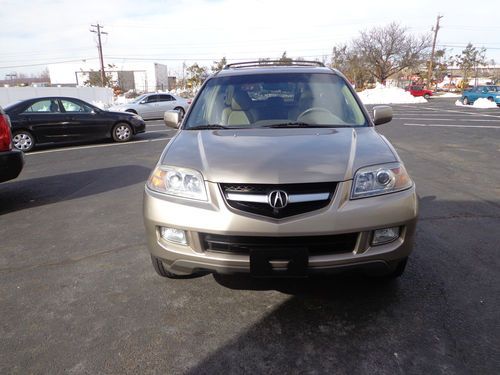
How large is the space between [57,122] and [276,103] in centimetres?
847

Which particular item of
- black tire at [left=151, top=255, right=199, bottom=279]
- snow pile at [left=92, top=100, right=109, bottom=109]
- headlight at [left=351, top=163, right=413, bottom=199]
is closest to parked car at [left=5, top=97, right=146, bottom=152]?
black tire at [left=151, top=255, right=199, bottom=279]

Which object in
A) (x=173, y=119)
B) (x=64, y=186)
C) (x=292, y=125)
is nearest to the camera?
(x=292, y=125)

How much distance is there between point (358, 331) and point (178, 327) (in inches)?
45.3

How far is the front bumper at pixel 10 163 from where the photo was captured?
488cm

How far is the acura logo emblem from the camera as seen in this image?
2348mm

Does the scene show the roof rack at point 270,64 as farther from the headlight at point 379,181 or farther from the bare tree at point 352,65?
the bare tree at point 352,65

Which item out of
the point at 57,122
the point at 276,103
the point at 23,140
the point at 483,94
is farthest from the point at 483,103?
the point at 276,103

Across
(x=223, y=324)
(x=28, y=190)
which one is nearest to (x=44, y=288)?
(x=223, y=324)

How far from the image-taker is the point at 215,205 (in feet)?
7.98

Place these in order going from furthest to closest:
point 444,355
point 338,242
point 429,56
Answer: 1. point 429,56
2. point 338,242
3. point 444,355

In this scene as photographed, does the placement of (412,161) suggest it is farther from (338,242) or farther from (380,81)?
(380,81)

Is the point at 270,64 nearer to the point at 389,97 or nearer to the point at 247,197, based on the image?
the point at 247,197

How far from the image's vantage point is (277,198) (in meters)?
2.35

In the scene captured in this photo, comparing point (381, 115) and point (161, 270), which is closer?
point (161, 270)
